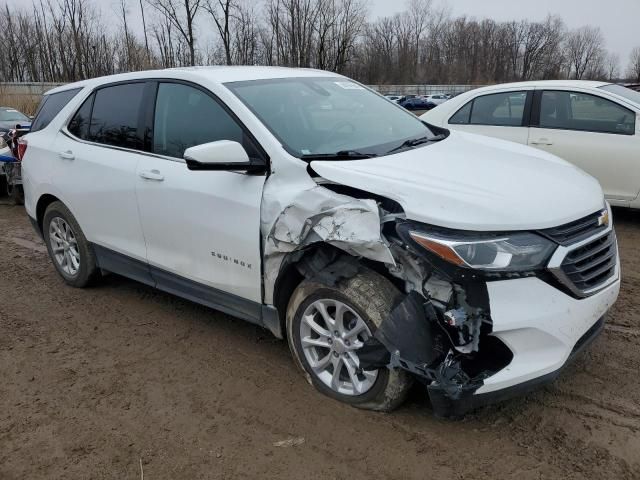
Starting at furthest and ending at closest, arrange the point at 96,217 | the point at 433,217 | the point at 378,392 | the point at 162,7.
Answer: the point at 162,7 → the point at 96,217 → the point at 378,392 → the point at 433,217

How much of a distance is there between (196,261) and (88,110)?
6.23ft

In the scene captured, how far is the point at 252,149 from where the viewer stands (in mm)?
3307

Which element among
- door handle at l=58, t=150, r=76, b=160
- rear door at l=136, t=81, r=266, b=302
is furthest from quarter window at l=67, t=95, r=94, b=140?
rear door at l=136, t=81, r=266, b=302

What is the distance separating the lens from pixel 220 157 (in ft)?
10.4

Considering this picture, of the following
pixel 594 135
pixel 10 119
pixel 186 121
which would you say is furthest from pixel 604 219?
pixel 10 119

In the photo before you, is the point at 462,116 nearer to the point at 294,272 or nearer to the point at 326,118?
the point at 326,118

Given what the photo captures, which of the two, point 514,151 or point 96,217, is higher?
point 514,151

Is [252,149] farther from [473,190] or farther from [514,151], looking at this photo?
[514,151]

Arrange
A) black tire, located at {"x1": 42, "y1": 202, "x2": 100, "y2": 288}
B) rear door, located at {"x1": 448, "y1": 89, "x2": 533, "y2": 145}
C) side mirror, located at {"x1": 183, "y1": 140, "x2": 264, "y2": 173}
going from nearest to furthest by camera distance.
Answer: side mirror, located at {"x1": 183, "y1": 140, "x2": 264, "y2": 173} → black tire, located at {"x1": 42, "y1": 202, "x2": 100, "y2": 288} → rear door, located at {"x1": 448, "y1": 89, "x2": 533, "y2": 145}

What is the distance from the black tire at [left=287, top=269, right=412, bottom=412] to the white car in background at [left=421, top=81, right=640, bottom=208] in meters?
4.38

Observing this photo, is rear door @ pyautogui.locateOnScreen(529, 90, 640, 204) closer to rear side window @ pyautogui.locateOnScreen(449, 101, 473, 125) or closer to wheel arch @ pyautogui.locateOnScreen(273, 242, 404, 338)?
rear side window @ pyautogui.locateOnScreen(449, 101, 473, 125)

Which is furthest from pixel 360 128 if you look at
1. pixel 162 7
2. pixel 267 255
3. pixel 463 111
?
pixel 162 7

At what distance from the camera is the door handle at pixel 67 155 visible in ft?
15.0

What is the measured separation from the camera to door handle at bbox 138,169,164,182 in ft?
12.4
